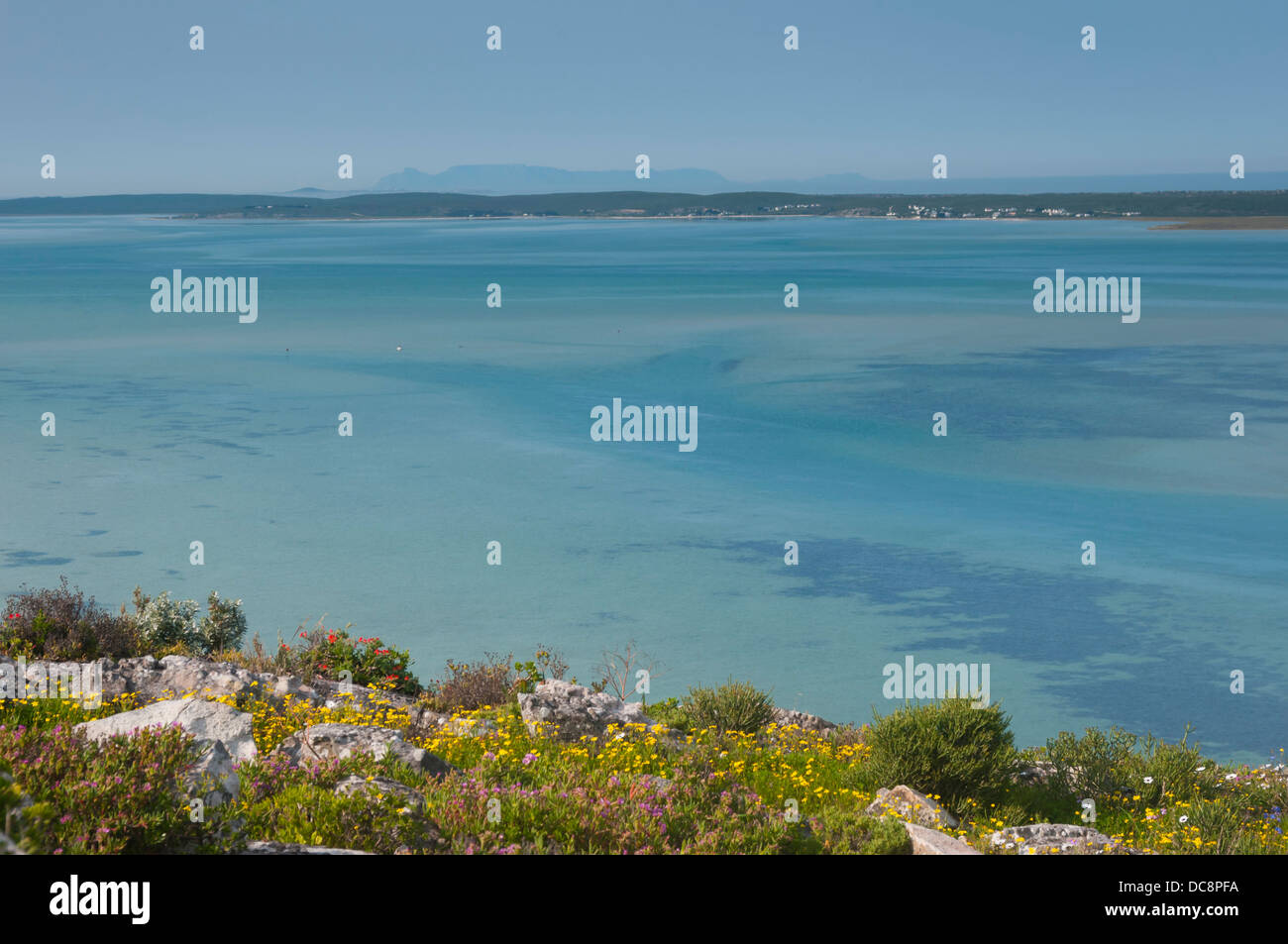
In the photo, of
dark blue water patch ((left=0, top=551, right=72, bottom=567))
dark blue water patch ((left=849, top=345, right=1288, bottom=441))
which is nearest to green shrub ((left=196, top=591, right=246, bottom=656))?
dark blue water patch ((left=0, top=551, right=72, bottom=567))

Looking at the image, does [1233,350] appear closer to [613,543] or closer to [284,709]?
[613,543]

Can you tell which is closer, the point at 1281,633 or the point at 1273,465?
the point at 1281,633

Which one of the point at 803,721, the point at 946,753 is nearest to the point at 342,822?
the point at 946,753

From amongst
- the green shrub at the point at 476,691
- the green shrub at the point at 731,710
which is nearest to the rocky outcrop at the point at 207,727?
the green shrub at the point at 476,691

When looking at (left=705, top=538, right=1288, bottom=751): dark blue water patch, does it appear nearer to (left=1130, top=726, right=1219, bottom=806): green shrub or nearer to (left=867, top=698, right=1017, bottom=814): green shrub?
(left=1130, top=726, right=1219, bottom=806): green shrub

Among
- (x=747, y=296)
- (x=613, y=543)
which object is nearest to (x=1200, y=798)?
(x=613, y=543)

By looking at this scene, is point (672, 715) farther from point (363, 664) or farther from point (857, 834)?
point (857, 834)

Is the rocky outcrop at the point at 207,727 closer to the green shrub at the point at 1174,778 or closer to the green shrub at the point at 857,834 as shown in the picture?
the green shrub at the point at 857,834
